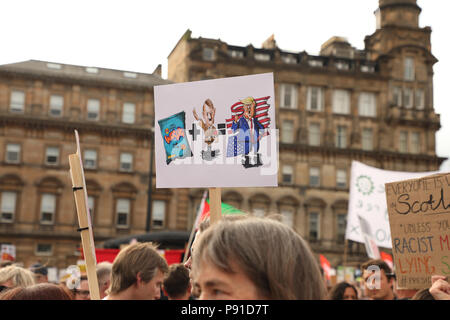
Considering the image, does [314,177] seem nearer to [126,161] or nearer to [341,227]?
[341,227]

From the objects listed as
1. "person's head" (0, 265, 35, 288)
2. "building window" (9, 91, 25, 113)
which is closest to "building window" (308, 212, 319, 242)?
"building window" (9, 91, 25, 113)

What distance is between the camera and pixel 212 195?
168 inches

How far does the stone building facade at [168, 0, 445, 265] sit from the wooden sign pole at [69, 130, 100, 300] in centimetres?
4228

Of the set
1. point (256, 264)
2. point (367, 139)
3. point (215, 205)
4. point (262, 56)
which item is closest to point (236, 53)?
point (262, 56)

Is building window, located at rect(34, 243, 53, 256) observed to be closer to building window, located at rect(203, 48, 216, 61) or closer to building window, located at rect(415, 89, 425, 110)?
building window, located at rect(203, 48, 216, 61)

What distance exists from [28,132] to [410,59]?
30066 mm

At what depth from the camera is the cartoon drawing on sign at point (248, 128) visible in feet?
14.9

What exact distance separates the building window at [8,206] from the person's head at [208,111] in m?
40.2

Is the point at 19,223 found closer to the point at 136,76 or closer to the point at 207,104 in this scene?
the point at 136,76

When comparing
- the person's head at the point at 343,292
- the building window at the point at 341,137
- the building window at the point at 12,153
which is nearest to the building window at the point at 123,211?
the building window at the point at 12,153

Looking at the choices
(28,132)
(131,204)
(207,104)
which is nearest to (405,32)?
(131,204)

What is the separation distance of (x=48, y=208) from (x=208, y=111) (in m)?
40.5

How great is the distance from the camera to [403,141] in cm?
5159

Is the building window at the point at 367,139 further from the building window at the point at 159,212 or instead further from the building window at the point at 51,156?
the building window at the point at 51,156
